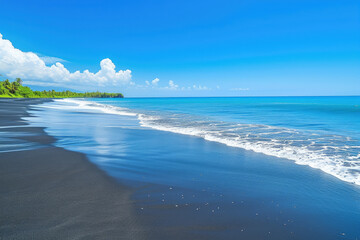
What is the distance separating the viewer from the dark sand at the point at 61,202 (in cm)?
320

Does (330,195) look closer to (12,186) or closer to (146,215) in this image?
(146,215)

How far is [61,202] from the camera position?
13.4 feet

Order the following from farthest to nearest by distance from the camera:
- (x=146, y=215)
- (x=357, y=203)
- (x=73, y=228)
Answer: (x=357, y=203), (x=146, y=215), (x=73, y=228)

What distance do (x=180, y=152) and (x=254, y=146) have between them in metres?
3.99

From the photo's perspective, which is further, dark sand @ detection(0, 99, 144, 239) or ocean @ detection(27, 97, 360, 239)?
ocean @ detection(27, 97, 360, 239)

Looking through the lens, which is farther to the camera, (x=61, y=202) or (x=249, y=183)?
(x=249, y=183)

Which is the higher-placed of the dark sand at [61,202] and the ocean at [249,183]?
the dark sand at [61,202]

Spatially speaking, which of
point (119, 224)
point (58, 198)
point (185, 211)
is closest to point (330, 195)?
point (185, 211)

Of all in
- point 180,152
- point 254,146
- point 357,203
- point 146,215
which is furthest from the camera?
point 254,146

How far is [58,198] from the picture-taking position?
423 cm

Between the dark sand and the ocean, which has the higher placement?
the dark sand

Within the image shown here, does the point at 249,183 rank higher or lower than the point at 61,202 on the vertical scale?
lower

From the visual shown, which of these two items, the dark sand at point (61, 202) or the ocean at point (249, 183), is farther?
the ocean at point (249, 183)

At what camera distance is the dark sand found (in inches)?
126
